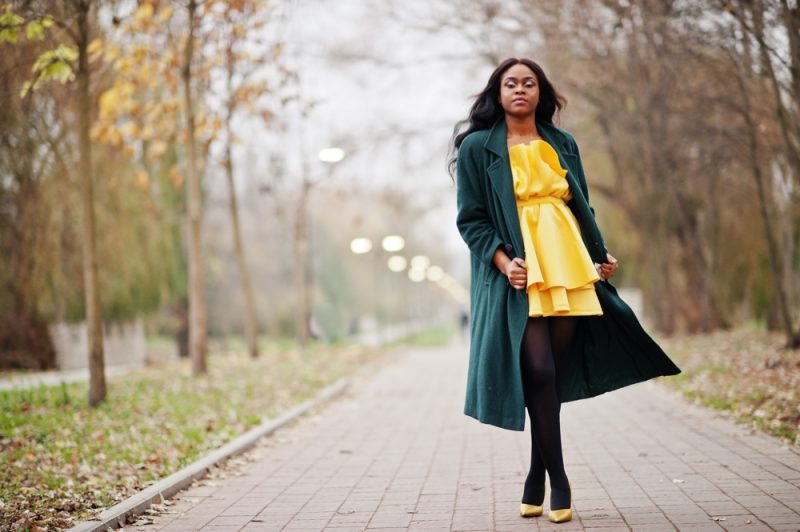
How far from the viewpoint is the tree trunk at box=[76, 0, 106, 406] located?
10625mm

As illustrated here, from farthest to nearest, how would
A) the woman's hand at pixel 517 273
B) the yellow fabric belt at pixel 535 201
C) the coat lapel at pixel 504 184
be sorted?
the yellow fabric belt at pixel 535 201 < the coat lapel at pixel 504 184 < the woman's hand at pixel 517 273

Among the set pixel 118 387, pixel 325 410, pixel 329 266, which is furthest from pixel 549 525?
pixel 329 266

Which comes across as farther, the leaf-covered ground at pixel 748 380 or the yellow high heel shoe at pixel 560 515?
the leaf-covered ground at pixel 748 380

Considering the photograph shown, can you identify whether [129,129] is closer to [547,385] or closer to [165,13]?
[165,13]

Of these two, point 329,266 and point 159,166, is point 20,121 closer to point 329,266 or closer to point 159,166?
point 159,166

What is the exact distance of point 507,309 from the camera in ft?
14.4

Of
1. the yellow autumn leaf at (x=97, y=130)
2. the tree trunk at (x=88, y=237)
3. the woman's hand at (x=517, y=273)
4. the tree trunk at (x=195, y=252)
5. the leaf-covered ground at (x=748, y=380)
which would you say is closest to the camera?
the woman's hand at (x=517, y=273)

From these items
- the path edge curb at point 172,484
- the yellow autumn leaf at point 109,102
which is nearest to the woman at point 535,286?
the path edge curb at point 172,484

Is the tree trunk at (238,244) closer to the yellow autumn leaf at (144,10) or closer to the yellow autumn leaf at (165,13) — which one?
the yellow autumn leaf at (165,13)

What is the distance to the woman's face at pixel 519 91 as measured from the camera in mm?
4531

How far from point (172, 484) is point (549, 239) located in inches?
125

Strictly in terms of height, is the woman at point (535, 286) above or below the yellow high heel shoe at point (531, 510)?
above

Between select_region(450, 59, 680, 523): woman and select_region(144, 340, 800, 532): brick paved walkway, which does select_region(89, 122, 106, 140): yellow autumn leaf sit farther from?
select_region(450, 59, 680, 523): woman

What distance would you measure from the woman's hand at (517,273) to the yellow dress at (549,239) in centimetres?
3
